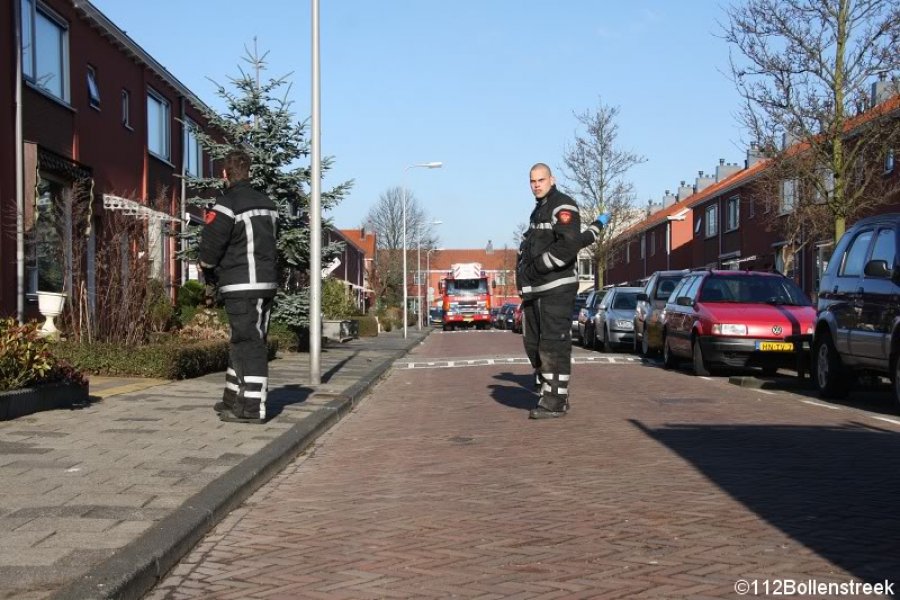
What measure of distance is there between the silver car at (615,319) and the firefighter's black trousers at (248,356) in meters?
15.5

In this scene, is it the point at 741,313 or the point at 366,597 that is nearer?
the point at 366,597

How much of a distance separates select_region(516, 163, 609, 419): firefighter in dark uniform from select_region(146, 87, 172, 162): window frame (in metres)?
16.1

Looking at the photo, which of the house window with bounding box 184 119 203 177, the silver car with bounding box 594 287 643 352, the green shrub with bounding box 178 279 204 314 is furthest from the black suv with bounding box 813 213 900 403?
the house window with bounding box 184 119 203 177

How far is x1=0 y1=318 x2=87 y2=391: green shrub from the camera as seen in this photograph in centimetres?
841

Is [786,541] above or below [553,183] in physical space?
below

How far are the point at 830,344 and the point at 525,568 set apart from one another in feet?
26.6

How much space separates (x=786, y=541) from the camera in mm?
4770

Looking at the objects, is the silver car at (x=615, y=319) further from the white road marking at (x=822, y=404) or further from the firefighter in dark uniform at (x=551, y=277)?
the firefighter in dark uniform at (x=551, y=277)

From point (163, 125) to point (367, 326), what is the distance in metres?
14.8

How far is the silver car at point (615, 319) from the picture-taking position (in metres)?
23.0

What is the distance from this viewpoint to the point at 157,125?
79.6 ft

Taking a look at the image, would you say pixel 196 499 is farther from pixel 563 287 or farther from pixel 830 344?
pixel 830 344

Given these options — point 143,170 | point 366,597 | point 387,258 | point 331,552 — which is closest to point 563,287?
point 331,552

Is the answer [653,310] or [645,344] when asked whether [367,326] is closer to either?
[645,344]
